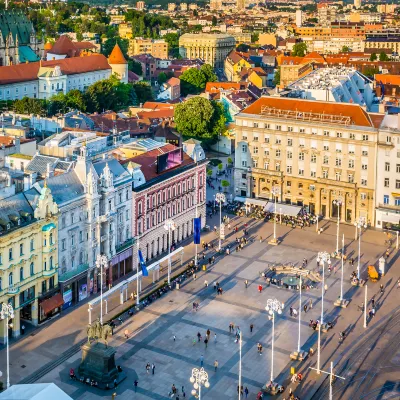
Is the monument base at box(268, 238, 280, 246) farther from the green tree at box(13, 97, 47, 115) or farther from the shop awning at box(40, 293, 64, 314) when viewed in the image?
the green tree at box(13, 97, 47, 115)

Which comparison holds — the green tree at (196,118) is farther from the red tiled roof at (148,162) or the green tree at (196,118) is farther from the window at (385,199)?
the window at (385,199)

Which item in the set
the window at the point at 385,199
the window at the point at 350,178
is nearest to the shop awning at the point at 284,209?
the window at the point at 350,178

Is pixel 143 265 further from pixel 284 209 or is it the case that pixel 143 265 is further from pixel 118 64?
pixel 118 64

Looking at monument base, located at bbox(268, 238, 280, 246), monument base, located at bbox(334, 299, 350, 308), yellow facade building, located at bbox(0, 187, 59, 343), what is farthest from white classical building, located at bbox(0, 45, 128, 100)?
monument base, located at bbox(334, 299, 350, 308)

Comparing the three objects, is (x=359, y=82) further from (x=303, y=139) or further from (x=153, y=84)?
(x=153, y=84)

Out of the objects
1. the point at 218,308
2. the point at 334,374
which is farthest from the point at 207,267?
the point at 334,374

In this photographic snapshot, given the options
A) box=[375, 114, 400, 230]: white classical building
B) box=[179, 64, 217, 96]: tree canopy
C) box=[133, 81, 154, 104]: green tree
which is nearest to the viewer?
box=[375, 114, 400, 230]: white classical building
